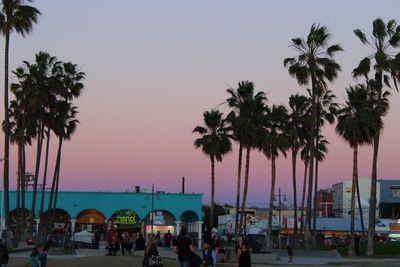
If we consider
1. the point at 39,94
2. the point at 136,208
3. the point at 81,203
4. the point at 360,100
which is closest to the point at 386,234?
the point at 136,208

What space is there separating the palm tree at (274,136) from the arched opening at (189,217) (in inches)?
713

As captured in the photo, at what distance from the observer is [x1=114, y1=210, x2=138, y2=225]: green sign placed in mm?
77188

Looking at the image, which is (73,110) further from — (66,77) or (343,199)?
(343,199)

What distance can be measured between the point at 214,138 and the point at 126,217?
71.9 feet

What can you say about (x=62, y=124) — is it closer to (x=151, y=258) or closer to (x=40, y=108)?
(x=40, y=108)

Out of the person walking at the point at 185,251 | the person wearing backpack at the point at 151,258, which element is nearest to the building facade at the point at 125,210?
the person walking at the point at 185,251

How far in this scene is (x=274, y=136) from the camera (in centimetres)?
5972

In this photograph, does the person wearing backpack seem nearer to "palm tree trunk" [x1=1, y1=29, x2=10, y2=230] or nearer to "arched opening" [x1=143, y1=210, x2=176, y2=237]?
"palm tree trunk" [x1=1, y1=29, x2=10, y2=230]

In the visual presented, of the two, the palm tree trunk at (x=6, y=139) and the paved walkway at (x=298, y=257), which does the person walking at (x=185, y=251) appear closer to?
the paved walkway at (x=298, y=257)

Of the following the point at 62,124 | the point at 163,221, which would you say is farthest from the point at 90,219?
the point at 62,124

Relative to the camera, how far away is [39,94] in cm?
5309

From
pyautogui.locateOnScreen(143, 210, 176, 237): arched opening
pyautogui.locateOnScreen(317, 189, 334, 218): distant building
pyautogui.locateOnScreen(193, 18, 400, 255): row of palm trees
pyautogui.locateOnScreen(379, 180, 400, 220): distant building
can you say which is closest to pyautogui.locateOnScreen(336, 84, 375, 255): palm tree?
pyautogui.locateOnScreen(193, 18, 400, 255): row of palm trees

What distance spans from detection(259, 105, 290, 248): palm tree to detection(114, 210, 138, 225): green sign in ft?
68.9

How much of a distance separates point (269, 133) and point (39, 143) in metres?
19.2
